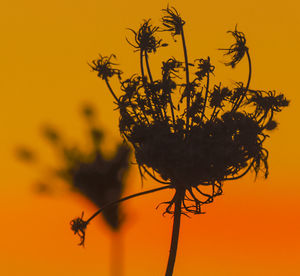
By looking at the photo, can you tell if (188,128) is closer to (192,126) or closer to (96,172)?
(192,126)

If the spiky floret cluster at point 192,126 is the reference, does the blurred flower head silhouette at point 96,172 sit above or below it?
above

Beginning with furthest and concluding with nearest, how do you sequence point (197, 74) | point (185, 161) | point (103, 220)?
point (103, 220) < point (197, 74) < point (185, 161)

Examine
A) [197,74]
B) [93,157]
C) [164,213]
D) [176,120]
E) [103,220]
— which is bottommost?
[164,213]

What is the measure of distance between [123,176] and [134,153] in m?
15.9

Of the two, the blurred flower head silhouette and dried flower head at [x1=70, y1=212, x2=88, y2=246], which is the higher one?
the blurred flower head silhouette

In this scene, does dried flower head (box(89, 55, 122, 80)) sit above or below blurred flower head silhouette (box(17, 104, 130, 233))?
below

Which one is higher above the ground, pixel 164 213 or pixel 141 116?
pixel 141 116

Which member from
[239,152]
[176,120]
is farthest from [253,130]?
[176,120]

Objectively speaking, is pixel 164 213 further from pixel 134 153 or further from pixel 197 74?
pixel 197 74

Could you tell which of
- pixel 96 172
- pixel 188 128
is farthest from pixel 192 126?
pixel 96 172

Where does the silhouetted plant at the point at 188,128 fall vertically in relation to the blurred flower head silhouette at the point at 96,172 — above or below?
below

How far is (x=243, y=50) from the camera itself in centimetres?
1466

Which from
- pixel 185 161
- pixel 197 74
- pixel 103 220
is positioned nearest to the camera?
A: pixel 185 161

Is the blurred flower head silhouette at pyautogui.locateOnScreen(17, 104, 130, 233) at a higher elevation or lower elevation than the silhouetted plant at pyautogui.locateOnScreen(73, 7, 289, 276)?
higher
